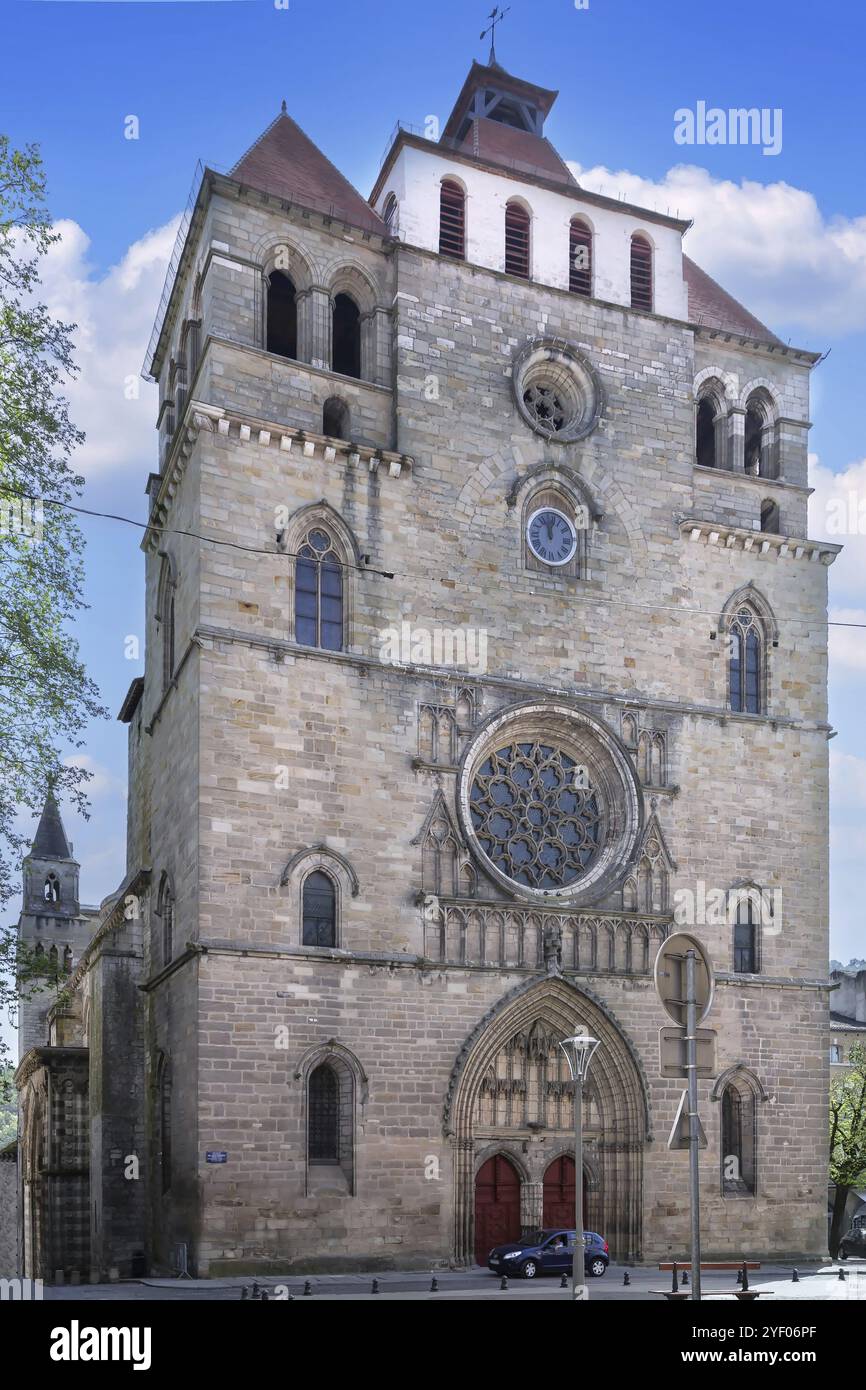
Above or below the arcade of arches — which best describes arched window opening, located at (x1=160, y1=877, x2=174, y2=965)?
above

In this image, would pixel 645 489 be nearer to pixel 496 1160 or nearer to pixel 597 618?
pixel 597 618

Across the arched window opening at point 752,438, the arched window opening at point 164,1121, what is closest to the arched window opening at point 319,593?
the arched window opening at point 164,1121

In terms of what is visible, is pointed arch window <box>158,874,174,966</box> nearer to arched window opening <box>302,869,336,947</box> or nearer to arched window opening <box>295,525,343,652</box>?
arched window opening <box>302,869,336,947</box>

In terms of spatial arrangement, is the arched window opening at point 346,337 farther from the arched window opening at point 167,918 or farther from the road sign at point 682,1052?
the road sign at point 682,1052

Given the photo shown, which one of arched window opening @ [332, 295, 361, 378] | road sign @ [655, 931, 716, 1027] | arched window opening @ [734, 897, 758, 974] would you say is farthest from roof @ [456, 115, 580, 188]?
road sign @ [655, 931, 716, 1027]

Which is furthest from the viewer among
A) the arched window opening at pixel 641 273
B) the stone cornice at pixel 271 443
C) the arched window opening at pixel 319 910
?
the arched window opening at pixel 641 273

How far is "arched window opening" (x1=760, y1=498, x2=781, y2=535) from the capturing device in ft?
113

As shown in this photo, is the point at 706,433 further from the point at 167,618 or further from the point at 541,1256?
the point at 541,1256

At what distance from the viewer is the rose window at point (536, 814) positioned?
1182 inches

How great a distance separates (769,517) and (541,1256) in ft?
57.4

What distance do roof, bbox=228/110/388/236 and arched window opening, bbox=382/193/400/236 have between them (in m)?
0.22

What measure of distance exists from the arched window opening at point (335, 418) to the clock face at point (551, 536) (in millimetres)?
4381

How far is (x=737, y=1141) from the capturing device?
30.9m
